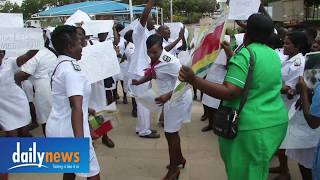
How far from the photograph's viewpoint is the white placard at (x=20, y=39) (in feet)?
11.9

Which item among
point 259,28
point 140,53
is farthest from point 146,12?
point 259,28

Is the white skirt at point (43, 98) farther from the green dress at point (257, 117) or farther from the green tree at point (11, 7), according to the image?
the green tree at point (11, 7)

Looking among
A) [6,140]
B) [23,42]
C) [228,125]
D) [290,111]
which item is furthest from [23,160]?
[290,111]

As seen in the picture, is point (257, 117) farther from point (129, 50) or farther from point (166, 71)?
point (129, 50)

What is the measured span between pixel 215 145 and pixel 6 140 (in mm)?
3951

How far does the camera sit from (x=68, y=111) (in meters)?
3.08

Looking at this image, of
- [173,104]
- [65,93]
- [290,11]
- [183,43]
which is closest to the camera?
[65,93]

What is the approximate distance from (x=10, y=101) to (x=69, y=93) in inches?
64.7

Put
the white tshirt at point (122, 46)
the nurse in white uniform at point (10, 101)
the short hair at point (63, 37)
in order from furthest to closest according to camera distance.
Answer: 1. the white tshirt at point (122, 46)
2. the nurse in white uniform at point (10, 101)
3. the short hair at point (63, 37)

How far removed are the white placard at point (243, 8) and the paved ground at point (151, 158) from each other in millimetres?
1902

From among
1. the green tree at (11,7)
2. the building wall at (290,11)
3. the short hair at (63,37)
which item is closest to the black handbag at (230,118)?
the short hair at (63,37)

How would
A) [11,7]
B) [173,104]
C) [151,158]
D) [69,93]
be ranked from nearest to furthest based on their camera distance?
[69,93] < [173,104] < [151,158] < [11,7]

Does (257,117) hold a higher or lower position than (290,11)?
lower

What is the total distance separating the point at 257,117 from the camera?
278 cm
